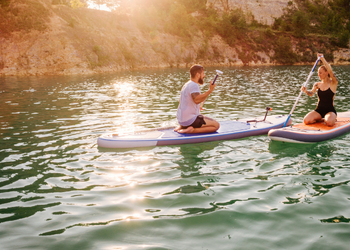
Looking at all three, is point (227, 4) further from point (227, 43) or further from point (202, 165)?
point (202, 165)

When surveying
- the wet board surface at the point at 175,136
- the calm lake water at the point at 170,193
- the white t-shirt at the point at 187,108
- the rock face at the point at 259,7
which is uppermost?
the rock face at the point at 259,7

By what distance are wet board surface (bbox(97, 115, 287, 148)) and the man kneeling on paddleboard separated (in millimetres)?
219

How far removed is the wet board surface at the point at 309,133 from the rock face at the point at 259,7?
244 ft

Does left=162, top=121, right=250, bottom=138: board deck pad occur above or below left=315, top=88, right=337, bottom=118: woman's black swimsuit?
below

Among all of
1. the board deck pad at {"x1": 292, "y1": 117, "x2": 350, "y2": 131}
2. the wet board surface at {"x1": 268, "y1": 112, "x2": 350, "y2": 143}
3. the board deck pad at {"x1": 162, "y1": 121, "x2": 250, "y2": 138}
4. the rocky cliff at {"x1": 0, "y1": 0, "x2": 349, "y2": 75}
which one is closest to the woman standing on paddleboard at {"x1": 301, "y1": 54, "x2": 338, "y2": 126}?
the board deck pad at {"x1": 292, "y1": 117, "x2": 350, "y2": 131}

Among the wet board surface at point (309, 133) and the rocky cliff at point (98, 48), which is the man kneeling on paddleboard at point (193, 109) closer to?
the wet board surface at point (309, 133)

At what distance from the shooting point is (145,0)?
58.3 m

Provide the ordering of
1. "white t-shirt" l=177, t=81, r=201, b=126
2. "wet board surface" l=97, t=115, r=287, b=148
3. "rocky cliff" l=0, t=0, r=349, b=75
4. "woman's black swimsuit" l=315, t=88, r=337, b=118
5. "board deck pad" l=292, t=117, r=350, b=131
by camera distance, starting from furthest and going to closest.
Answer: "rocky cliff" l=0, t=0, r=349, b=75 < "woman's black swimsuit" l=315, t=88, r=337, b=118 < "board deck pad" l=292, t=117, r=350, b=131 < "white t-shirt" l=177, t=81, r=201, b=126 < "wet board surface" l=97, t=115, r=287, b=148

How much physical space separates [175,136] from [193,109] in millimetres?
954

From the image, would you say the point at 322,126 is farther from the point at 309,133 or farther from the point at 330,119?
the point at 309,133

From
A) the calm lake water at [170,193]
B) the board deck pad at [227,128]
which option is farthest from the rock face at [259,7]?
the calm lake water at [170,193]

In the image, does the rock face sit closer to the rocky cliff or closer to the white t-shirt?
the rocky cliff

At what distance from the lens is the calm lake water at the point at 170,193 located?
150 inches

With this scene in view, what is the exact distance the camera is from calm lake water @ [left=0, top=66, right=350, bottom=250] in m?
3.80
